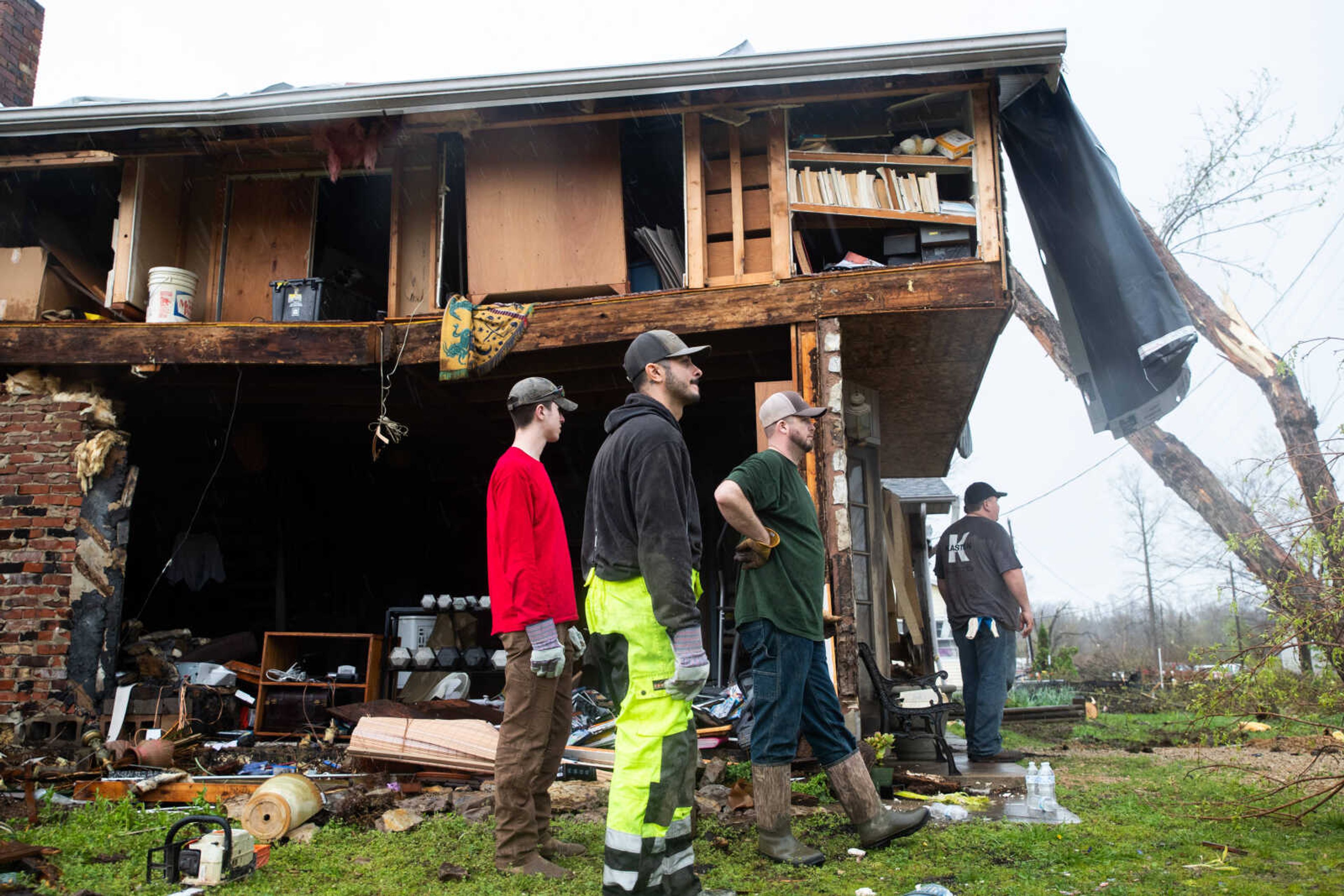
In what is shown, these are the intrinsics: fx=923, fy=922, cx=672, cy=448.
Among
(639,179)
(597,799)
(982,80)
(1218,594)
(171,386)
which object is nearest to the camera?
(1218,594)

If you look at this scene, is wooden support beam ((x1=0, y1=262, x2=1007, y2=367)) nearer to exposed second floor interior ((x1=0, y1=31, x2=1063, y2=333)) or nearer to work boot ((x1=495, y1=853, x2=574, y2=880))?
exposed second floor interior ((x1=0, y1=31, x2=1063, y2=333))

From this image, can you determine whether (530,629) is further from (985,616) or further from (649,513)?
(985,616)

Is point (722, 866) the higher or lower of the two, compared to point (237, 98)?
lower

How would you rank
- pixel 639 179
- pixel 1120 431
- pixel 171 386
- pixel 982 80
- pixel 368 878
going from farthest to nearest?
pixel 639 179
pixel 171 386
pixel 1120 431
pixel 982 80
pixel 368 878

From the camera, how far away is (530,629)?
3625 mm

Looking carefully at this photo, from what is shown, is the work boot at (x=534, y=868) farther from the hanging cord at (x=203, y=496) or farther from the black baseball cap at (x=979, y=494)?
the hanging cord at (x=203, y=496)

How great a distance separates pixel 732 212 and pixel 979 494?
2769mm

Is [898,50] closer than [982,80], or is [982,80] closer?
[898,50]

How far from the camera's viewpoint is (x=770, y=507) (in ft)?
12.4

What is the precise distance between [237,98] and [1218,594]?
700 centimetres

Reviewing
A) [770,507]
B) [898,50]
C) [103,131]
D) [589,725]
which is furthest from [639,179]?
[770,507]

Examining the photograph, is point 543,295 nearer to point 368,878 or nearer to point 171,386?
point 171,386

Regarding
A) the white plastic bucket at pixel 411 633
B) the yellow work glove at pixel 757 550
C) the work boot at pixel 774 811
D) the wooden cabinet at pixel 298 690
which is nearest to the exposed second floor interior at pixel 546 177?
the wooden cabinet at pixel 298 690

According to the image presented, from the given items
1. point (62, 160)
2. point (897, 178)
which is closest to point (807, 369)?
point (897, 178)
